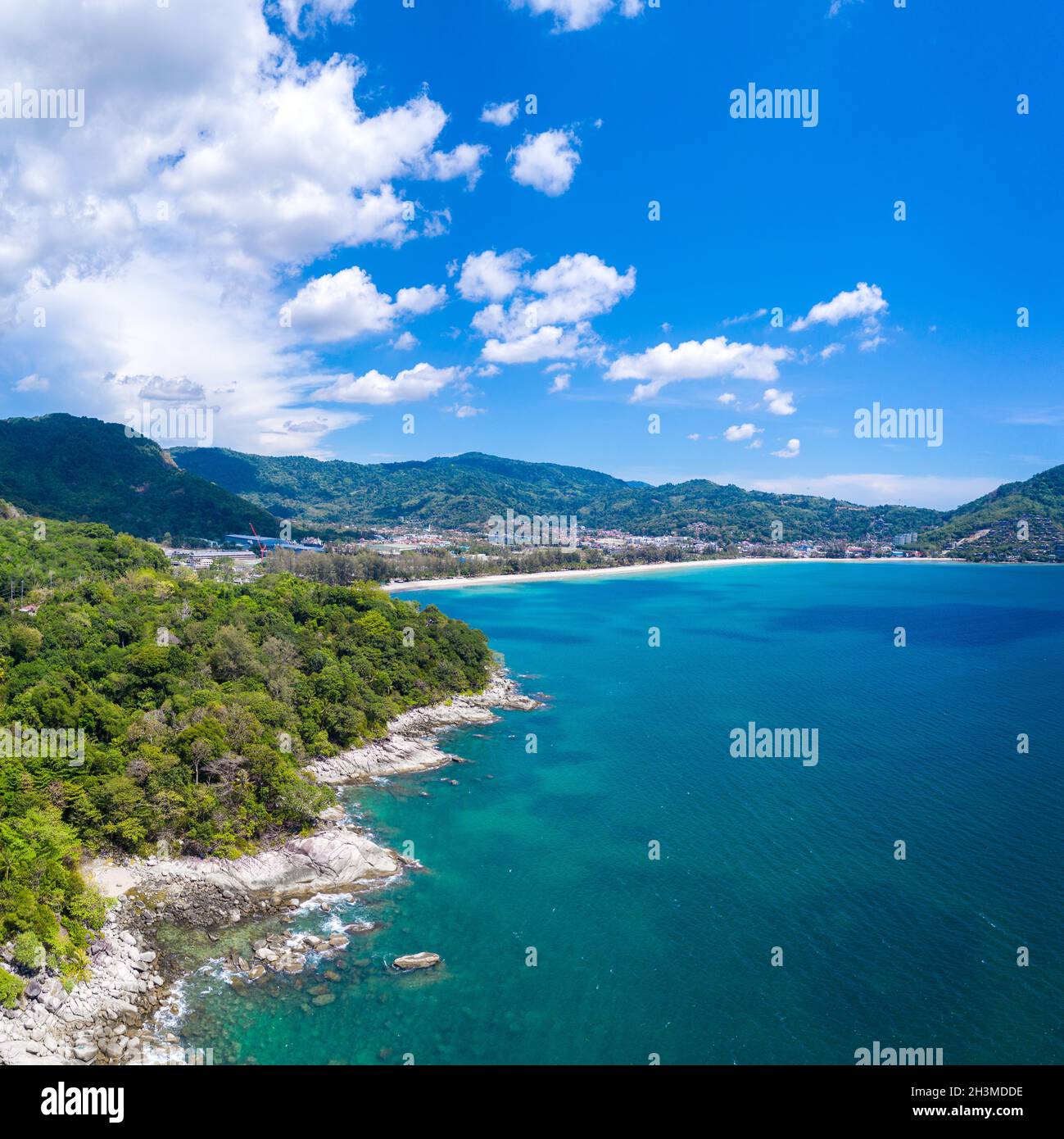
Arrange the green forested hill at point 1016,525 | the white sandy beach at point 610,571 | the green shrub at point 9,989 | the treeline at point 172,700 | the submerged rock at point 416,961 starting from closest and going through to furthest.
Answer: the green shrub at point 9,989
the submerged rock at point 416,961
the treeline at point 172,700
the white sandy beach at point 610,571
the green forested hill at point 1016,525

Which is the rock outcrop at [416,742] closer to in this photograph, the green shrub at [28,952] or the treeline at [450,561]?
the green shrub at [28,952]

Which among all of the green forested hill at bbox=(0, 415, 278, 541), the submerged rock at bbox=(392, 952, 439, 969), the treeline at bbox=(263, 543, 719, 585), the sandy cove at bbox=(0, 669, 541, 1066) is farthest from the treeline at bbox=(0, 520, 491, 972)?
the green forested hill at bbox=(0, 415, 278, 541)

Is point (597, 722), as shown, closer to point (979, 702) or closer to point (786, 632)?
point (979, 702)

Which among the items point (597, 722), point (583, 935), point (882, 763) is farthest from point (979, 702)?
point (583, 935)

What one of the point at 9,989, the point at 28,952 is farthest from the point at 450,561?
the point at 9,989

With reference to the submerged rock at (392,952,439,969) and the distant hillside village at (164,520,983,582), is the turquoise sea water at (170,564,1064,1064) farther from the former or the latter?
the distant hillside village at (164,520,983,582)

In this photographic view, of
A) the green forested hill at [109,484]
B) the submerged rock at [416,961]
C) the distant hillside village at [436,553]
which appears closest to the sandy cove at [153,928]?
the submerged rock at [416,961]

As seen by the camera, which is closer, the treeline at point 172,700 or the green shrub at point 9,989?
the green shrub at point 9,989
